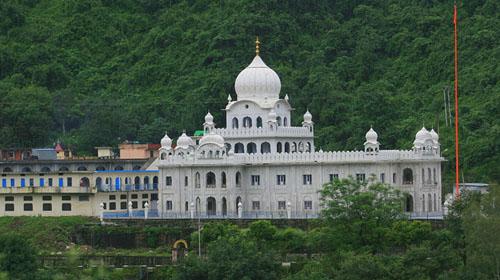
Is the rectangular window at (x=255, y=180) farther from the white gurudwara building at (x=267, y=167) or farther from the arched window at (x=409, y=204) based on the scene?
the arched window at (x=409, y=204)

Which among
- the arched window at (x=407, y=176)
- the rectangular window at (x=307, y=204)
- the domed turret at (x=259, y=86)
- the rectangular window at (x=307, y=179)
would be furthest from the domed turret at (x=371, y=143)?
the domed turret at (x=259, y=86)

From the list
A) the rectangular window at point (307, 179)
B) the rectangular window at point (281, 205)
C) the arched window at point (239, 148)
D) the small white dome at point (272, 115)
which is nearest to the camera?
the rectangular window at point (307, 179)

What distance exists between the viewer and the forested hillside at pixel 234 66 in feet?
324

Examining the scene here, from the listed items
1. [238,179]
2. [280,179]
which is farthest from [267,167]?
[238,179]

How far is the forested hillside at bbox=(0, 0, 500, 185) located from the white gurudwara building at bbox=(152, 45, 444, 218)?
307 inches

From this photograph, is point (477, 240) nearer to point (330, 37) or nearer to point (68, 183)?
point (68, 183)

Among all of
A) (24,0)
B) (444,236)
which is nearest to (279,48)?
(24,0)

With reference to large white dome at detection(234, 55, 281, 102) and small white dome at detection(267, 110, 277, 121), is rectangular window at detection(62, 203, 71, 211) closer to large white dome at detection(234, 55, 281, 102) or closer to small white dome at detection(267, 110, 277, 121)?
large white dome at detection(234, 55, 281, 102)

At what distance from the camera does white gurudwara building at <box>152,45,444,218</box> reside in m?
82.9

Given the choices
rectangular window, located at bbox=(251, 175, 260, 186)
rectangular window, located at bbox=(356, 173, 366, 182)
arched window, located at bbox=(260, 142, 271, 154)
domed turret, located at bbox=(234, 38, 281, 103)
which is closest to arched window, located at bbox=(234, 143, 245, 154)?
arched window, located at bbox=(260, 142, 271, 154)

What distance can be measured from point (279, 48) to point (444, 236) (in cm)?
3896

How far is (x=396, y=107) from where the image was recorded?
99938 mm

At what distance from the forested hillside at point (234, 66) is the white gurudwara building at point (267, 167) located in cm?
779

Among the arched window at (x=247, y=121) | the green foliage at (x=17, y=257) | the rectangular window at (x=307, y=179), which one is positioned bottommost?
the green foliage at (x=17, y=257)
